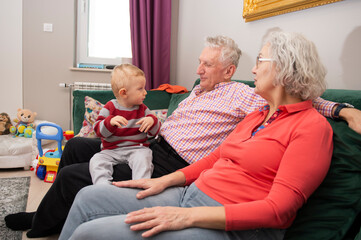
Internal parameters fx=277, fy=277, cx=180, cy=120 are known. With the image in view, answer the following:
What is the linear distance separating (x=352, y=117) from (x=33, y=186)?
8.15 ft

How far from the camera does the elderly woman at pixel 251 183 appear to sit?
2.62ft

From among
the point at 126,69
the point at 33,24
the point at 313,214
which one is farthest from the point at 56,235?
the point at 33,24

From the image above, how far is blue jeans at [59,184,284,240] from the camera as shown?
80 cm

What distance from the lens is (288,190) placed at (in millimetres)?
789

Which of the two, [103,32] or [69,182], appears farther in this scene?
[103,32]

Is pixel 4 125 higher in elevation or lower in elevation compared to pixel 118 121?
lower

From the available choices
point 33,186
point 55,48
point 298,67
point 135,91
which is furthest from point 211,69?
point 55,48

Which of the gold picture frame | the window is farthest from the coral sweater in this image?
the window

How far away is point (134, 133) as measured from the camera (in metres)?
1.53

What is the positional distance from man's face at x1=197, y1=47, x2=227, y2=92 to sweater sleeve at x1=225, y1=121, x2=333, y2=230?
2.76 feet

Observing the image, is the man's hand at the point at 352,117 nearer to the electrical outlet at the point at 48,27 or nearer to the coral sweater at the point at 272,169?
the coral sweater at the point at 272,169

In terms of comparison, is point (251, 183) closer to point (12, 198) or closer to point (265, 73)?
point (265, 73)

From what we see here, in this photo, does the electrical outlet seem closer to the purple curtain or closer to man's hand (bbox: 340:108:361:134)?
the purple curtain

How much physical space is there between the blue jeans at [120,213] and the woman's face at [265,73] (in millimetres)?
453
